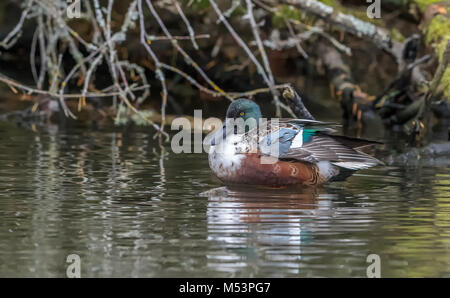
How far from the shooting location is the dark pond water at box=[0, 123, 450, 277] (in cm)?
576

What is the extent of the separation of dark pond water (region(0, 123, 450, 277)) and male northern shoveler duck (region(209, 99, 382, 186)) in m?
0.13

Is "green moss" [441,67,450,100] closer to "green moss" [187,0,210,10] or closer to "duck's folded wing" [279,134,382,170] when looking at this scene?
"duck's folded wing" [279,134,382,170]

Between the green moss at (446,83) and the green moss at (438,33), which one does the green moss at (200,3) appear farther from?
the green moss at (446,83)

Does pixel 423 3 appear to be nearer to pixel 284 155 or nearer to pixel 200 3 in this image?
pixel 200 3

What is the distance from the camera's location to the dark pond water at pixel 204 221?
5.76 meters

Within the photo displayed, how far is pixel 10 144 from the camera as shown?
37.6 ft

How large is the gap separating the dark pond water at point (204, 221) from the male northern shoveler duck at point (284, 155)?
128 millimetres

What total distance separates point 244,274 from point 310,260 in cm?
52

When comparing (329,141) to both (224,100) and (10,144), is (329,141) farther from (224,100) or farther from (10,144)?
(224,100)

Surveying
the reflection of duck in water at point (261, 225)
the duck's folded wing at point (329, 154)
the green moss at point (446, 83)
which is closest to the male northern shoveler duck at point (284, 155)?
the duck's folded wing at point (329, 154)

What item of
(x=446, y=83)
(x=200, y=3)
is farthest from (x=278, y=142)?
(x=200, y=3)

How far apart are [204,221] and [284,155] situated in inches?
69.3

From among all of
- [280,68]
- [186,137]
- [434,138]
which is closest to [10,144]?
[186,137]

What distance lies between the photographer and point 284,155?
8.59m
